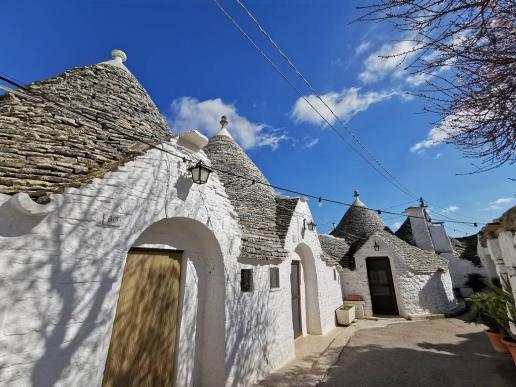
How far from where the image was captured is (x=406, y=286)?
11.6 m

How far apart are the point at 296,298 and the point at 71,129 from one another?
7809 millimetres

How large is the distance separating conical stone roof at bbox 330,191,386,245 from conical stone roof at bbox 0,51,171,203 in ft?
45.1

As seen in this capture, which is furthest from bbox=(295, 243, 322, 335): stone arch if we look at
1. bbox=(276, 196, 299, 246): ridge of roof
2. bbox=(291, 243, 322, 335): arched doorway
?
bbox=(276, 196, 299, 246): ridge of roof

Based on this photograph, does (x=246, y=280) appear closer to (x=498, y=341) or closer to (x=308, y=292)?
(x=308, y=292)

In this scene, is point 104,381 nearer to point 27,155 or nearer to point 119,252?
point 119,252

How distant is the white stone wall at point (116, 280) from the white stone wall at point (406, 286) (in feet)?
27.3

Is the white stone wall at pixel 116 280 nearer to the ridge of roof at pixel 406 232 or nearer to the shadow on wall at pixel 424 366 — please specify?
the shadow on wall at pixel 424 366

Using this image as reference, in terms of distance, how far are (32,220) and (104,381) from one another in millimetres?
2302

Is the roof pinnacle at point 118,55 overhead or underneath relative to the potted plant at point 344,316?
overhead

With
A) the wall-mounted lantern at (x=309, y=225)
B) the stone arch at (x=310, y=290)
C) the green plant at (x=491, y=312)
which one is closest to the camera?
the green plant at (x=491, y=312)

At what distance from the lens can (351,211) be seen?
59.1 feet

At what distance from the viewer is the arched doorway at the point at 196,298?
4.10 m

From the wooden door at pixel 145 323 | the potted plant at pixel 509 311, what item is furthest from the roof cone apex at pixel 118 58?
the potted plant at pixel 509 311

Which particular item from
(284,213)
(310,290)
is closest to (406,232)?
(310,290)
